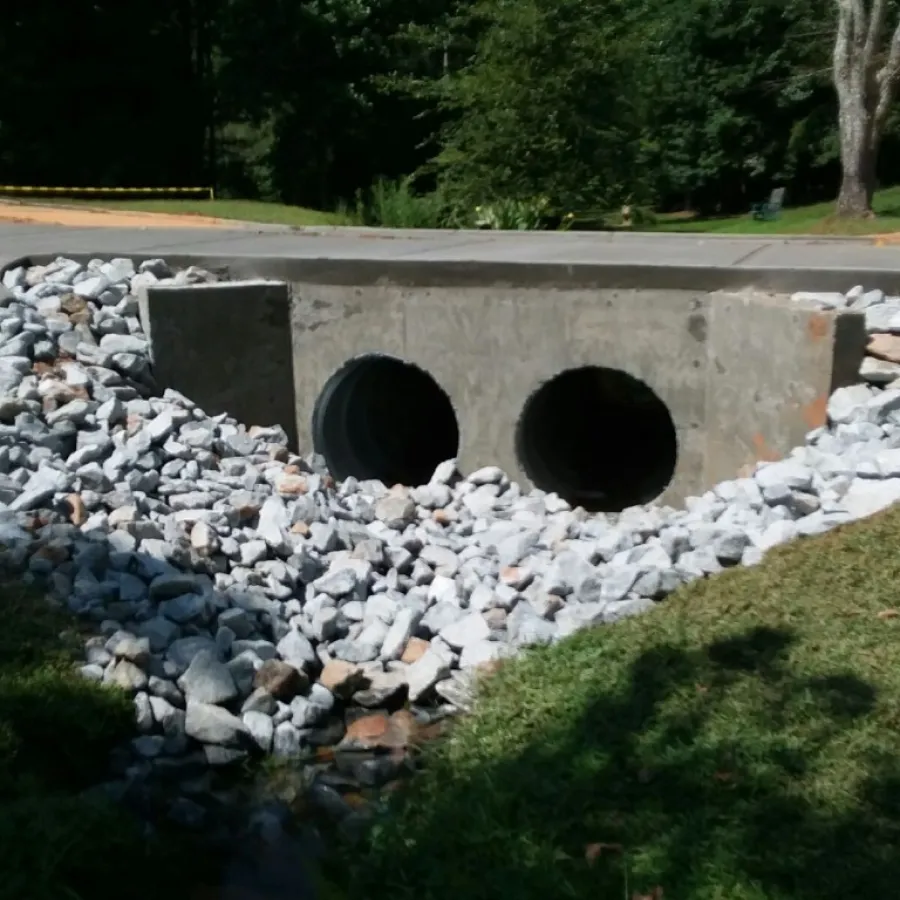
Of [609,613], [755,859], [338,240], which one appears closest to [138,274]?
[338,240]

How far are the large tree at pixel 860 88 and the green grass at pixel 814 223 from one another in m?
0.56

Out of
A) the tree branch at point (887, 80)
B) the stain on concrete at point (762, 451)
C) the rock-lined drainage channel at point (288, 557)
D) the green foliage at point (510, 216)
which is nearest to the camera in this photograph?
the rock-lined drainage channel at point (288, 557)

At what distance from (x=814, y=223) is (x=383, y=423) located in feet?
43.8

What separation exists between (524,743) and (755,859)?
1098 millimetres

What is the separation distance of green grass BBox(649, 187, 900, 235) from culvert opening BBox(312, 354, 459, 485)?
8060 mm

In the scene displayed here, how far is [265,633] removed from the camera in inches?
212

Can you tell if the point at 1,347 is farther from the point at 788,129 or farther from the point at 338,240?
the point at 788,129

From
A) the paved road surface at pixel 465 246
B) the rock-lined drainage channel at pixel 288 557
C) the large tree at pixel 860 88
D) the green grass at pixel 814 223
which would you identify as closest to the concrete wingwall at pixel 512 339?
the paved road surface at pixel 465 246

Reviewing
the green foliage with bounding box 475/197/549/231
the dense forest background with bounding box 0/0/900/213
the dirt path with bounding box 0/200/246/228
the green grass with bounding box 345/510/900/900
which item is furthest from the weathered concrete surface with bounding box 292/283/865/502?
the dense forest background with bounding box 0/0/900/213

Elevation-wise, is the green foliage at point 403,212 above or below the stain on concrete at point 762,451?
above

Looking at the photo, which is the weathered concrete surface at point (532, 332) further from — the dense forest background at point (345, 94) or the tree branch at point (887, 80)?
the tree branch at point (887, 80)

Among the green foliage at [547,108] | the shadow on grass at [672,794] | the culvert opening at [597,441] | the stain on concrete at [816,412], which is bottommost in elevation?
the culvert opening at [597,441]

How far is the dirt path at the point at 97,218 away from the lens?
1252 centimetres

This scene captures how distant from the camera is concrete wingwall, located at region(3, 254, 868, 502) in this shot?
6445 mm
